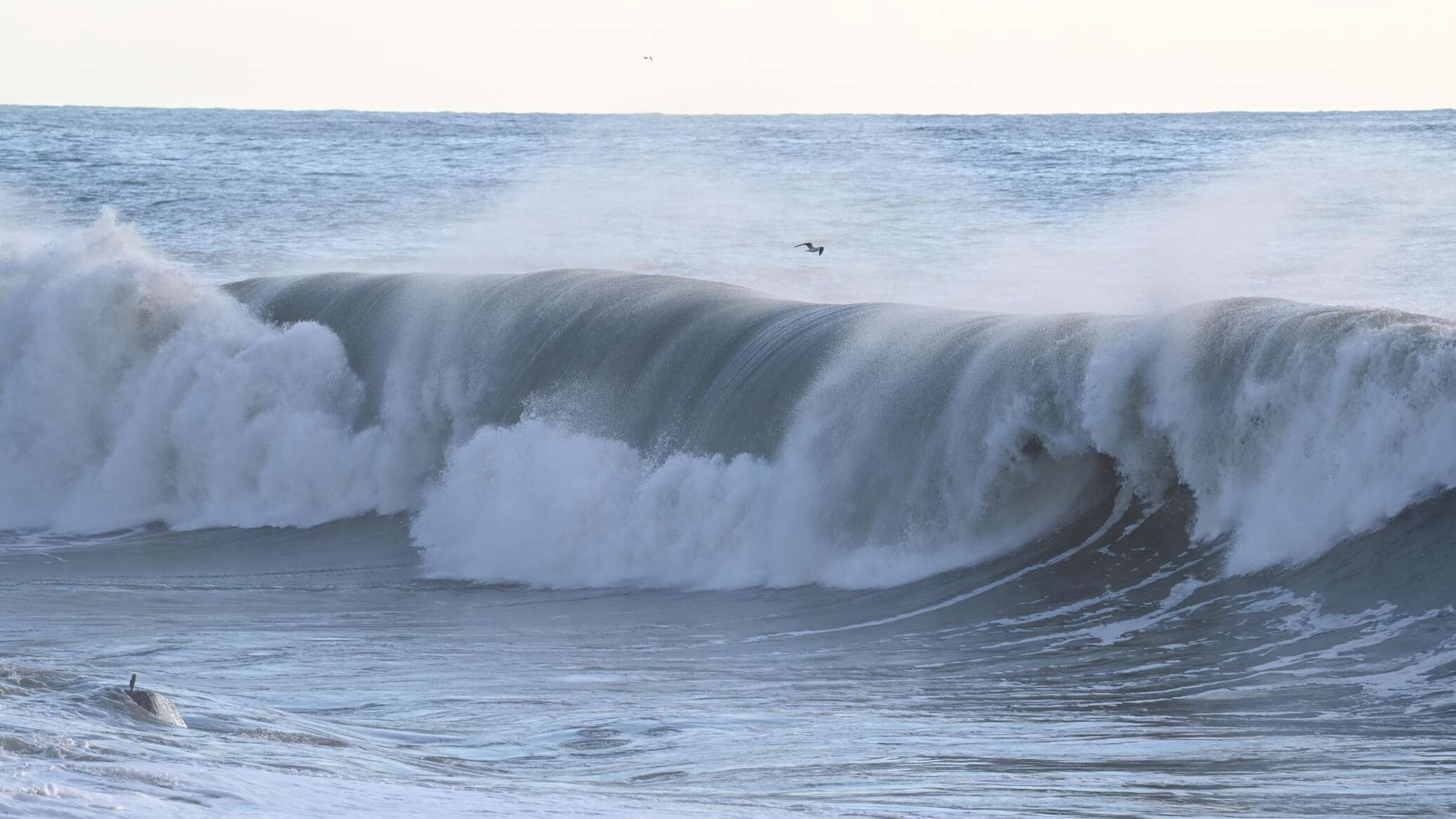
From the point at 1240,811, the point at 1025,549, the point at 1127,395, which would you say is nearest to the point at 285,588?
the point at 1025,549

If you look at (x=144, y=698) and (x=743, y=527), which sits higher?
(x=144, y=698)

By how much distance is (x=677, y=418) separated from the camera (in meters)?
13.8

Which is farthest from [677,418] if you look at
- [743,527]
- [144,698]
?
[144,698]

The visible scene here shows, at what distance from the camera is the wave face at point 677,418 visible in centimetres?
1016

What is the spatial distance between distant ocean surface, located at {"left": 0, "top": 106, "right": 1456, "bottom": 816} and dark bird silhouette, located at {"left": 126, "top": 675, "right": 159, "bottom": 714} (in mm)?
60

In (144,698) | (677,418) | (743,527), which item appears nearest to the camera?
(144,698)

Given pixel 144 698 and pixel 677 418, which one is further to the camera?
pixel 677 418

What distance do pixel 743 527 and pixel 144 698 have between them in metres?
5.93

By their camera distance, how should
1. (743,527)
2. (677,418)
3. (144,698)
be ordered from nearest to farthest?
(144,698) → (743,527) → (677,418)

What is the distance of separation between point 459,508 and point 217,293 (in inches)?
227

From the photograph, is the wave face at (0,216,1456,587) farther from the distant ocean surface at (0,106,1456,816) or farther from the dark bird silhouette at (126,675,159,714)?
the dark bird silhouette at (126,675,159,714)

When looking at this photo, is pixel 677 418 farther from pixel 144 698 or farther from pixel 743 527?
pixel 144 698

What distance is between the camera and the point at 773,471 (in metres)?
12.5

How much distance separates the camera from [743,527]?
12312 mm
